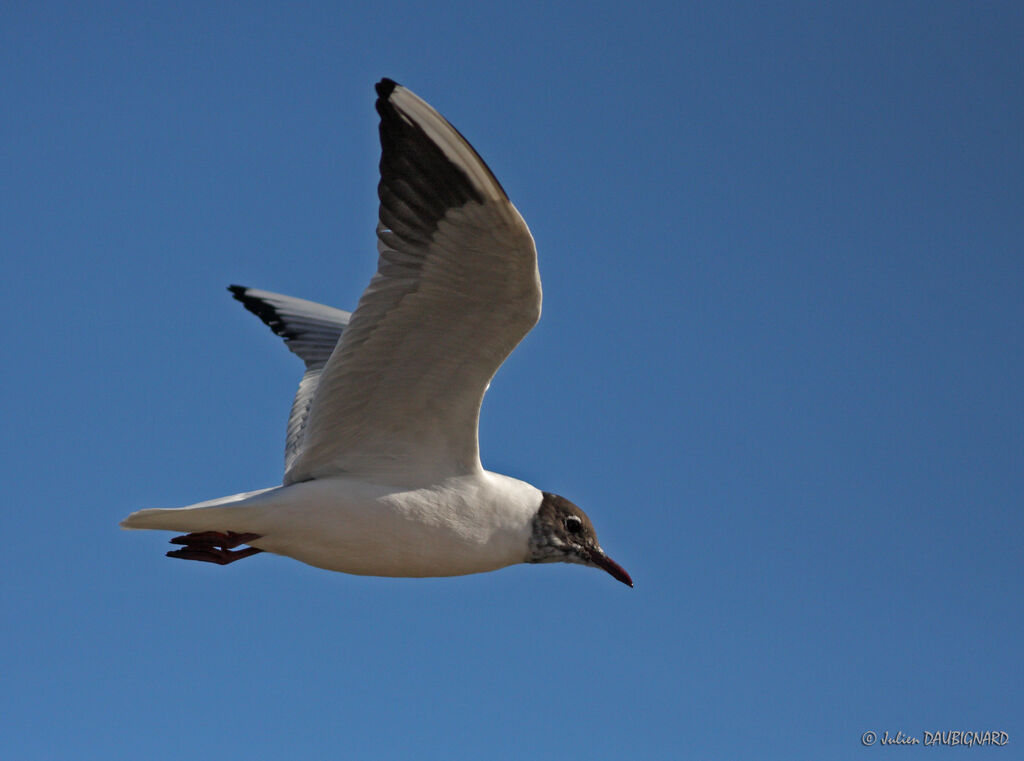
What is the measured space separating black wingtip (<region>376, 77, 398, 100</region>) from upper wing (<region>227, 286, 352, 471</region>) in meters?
3.16

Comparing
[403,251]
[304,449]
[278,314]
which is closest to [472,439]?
[304,449]

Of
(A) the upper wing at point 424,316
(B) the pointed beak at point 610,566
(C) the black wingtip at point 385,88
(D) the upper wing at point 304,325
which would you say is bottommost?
(B) the pointed beak at point 610,566

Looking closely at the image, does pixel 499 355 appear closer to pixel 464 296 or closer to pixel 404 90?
pixel 464 296

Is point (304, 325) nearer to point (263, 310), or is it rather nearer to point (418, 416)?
point (263, 310)

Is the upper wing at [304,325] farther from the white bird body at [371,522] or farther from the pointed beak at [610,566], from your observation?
the pointed beak at [610,566]

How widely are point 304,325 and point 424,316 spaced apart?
9.71 feet

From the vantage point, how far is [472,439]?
5.54m

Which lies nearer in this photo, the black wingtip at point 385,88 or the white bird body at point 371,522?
the black wingtip at point 385,88

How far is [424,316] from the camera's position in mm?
4855

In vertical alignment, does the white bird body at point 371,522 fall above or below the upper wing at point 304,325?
below

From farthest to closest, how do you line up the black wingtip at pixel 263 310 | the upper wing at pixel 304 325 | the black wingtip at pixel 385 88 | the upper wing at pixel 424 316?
the black wingtip at pixel 263 310, the upper wing at pixel 304 325, the upper wing at pixel 424 316, the black wingtip at pixel 385 88

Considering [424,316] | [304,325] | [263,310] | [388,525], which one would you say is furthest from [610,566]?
[263,310]

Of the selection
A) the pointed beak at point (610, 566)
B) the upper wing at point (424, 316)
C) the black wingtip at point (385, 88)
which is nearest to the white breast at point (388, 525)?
the upper wing at point (424, 316)

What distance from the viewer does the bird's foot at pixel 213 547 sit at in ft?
18.0
